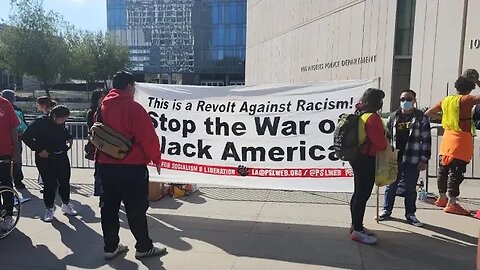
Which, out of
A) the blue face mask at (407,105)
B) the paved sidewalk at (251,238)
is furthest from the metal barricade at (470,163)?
the blue face mask at (407,105)

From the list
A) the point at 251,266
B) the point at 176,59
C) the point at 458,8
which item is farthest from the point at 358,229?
the point at 176,59

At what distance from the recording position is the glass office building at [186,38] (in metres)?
69.2

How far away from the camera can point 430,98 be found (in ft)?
59.0

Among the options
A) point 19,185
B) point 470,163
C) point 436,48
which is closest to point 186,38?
point 436,48

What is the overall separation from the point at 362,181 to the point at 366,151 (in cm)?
36

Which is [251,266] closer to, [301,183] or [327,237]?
[327,237]

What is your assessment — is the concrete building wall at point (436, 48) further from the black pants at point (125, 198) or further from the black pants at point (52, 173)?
the black pants at point (125, 198)

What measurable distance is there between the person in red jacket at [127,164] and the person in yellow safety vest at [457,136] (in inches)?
159

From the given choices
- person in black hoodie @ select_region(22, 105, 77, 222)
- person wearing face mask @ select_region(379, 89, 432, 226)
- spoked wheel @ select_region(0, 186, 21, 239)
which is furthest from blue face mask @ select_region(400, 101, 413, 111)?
spoked wheel @ select_region(0, 186, 21, 239)

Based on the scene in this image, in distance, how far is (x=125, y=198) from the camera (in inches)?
172

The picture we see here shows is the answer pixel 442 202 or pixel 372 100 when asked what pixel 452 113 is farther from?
pixel 372 100

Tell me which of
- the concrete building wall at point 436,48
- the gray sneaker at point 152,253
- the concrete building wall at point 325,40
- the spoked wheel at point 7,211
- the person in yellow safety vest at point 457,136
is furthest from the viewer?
the concrete building wall at point 325,40

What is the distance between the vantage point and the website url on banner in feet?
18.2

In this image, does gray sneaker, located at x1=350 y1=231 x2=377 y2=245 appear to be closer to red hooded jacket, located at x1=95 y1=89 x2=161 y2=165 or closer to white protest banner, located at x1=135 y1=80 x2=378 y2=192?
white protest banner, located at x1=135 y1=80 x2=378 y2=192
